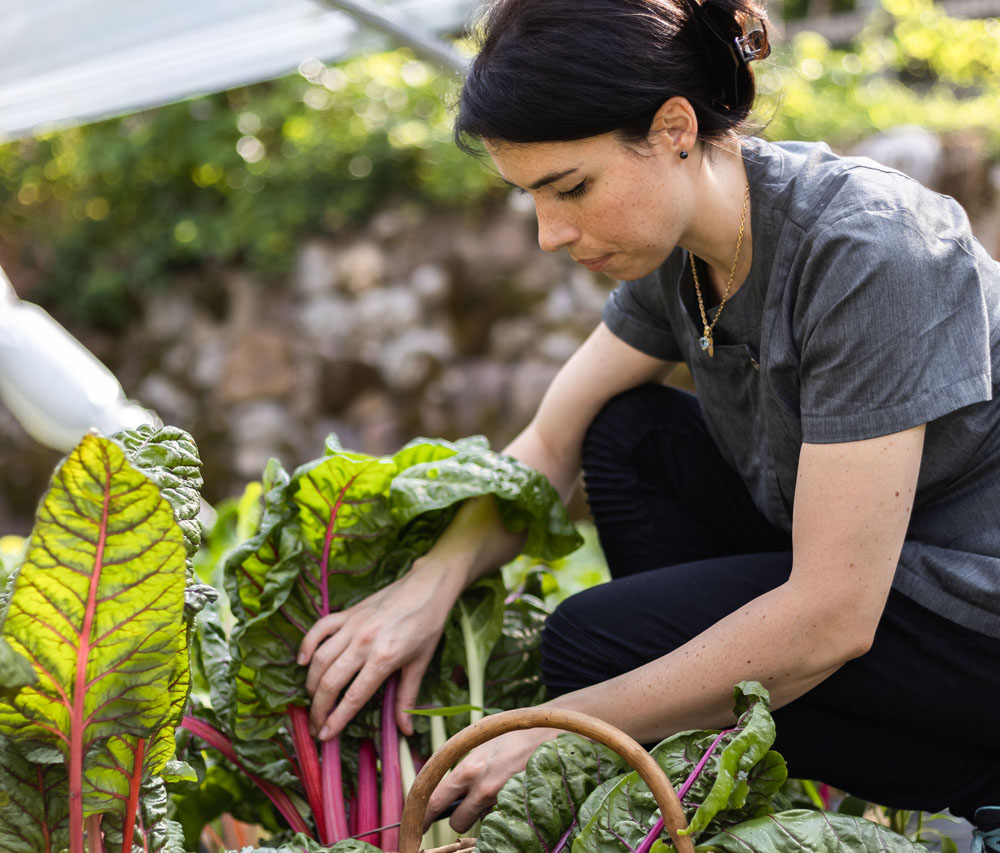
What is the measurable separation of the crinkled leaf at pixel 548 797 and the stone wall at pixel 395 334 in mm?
3404

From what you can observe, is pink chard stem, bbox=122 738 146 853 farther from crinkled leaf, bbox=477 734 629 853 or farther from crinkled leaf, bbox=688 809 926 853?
crinkled leaf, bbox=688 809 926 853

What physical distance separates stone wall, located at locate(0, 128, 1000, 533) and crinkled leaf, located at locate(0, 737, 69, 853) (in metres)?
3.59

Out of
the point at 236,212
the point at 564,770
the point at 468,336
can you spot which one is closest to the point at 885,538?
the point at 564,770

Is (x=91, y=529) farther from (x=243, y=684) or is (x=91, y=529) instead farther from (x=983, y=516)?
(x=983, y=516)

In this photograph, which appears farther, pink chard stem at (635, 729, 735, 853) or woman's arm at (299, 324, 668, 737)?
woman's arm at (299, 324, 668, 737)

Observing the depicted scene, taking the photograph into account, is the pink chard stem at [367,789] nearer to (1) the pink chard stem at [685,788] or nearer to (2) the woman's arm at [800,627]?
(2) the woman's arm at [800,627]

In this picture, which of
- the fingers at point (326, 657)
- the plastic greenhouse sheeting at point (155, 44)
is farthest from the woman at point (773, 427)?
the plastic greenhouse sheeting at point (155, 44)

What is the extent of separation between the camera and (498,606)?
1.54 metres

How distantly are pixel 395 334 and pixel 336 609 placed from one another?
3433 millimetres

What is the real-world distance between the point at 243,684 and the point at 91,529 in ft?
1.87

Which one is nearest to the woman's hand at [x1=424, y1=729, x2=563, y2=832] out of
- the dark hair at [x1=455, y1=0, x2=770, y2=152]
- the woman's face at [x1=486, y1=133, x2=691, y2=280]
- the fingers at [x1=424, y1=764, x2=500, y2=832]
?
the fingers at [x1=424, y1=764, x2=500, y2=832]

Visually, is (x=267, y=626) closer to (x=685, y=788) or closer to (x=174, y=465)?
(x=174, y=465)

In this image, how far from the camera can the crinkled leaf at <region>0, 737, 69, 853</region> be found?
3.21ft

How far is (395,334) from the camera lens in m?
4.82
